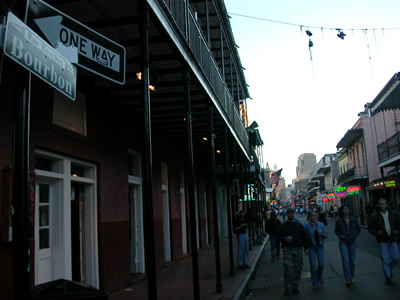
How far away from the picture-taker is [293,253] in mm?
8375

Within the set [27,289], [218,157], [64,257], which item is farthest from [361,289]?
[218,157]

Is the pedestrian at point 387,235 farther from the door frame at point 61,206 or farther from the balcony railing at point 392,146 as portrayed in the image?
the balcony railing at point 392,146

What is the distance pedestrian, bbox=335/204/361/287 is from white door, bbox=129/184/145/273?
4.84m

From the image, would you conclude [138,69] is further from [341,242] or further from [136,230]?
[341,242]

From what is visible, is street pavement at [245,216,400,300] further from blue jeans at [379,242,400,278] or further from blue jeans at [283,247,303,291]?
blue jeans at [379,242,400,278]

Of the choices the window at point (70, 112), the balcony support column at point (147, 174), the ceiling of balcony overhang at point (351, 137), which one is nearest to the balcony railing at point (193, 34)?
the balcony support column at point (147, 174)

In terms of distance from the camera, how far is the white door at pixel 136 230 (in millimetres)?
10484

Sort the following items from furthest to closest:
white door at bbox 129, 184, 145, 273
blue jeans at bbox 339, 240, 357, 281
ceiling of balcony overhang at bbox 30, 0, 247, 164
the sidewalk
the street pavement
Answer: white door at bbox 129, 184, 145, 273
blue jeans at bbox 339, 240, 357, 281
the sidewalk
the street pavement
ceiling of balcony overhang at bbox 30, 0, 247, 164

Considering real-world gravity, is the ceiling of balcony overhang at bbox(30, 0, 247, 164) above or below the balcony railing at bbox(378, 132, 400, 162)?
below

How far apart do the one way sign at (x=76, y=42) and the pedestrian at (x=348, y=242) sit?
6.67m

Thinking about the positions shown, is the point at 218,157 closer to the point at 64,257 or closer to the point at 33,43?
the point at 64,257

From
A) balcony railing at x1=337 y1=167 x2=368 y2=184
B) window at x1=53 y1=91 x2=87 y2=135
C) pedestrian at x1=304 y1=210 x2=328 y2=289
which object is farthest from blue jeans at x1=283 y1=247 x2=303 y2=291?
balcony railing at x1=337 y1=167 x2=368 y2=184

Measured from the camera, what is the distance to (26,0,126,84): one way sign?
2920mm

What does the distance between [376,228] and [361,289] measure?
4.19ft
